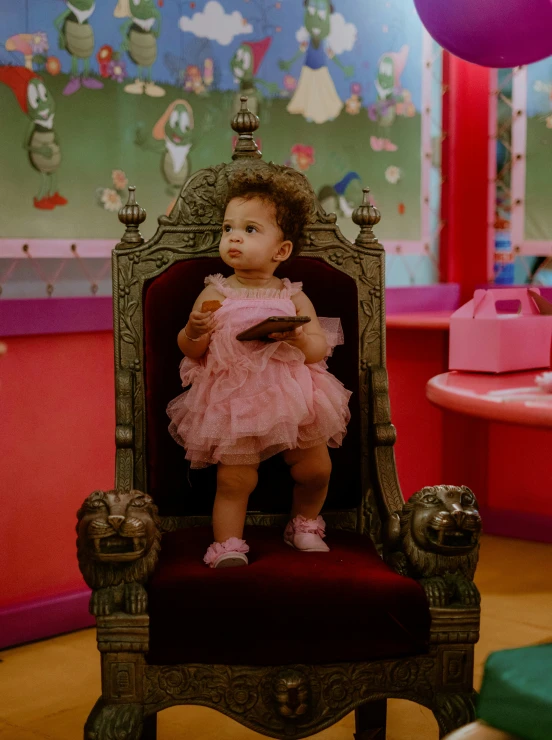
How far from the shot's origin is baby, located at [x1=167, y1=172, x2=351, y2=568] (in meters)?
2.09

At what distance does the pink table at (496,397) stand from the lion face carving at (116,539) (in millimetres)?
732

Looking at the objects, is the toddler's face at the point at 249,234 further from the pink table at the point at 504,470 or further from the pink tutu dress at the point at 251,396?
the pink table at the point at 504,470

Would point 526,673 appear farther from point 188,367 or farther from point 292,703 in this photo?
point 188,367

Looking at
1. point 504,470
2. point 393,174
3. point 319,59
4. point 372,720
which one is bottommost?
point 372,720

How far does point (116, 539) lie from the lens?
1.90m

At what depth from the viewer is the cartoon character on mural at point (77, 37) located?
308cm

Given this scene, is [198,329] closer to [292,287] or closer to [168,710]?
[292,287]

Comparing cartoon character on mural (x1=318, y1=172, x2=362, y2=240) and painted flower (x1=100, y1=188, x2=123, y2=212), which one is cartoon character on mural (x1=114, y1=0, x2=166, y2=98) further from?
cartoon character on mural (x1=318, y1=172, x2=362, y2=240)

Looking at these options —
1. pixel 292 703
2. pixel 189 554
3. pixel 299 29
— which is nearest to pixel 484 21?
pixel 299 29

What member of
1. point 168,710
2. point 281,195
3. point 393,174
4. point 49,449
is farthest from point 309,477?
point 393,174

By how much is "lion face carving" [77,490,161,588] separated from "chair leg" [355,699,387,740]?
777mm

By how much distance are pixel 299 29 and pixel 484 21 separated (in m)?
0.71

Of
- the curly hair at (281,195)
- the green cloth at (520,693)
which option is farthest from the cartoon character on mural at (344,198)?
the green cloth at (520,693)

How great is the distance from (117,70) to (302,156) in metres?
0.84
